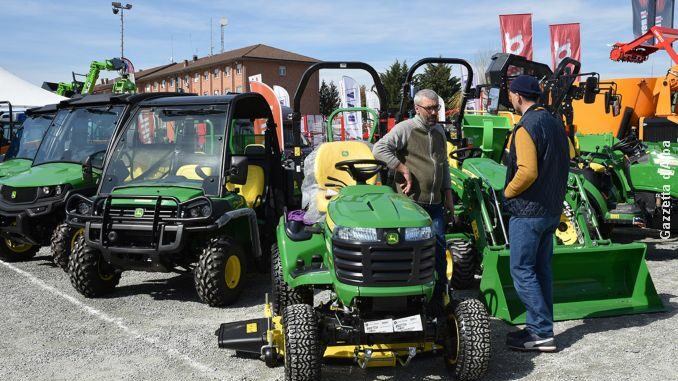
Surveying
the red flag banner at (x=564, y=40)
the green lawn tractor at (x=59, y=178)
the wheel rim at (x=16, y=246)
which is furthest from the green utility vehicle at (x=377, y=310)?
the red flag banner at (x=564, y=40)


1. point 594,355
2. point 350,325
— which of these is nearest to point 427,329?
point 350,325

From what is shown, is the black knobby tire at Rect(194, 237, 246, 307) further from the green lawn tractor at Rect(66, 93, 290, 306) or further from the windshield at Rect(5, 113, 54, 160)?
the windshield at Rect(5, 113, 54, 160)

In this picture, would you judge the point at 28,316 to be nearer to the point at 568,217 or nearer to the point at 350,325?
the point at 350,325

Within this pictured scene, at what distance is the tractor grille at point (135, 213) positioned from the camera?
568 cm

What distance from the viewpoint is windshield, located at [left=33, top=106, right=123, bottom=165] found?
7.99 meters

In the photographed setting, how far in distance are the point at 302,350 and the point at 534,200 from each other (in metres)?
1.96

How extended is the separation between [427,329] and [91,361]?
8.11 ft

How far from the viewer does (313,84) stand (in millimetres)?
56031

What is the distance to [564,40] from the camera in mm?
22438

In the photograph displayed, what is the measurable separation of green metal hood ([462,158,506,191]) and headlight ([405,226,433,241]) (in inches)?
100

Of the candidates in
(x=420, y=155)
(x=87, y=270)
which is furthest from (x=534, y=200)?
(x=87, y=270)

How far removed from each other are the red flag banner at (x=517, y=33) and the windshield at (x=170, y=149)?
56.9ft

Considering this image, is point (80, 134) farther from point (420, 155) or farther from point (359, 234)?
point (359, 234)

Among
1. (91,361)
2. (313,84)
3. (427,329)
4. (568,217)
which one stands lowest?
(91,361)
